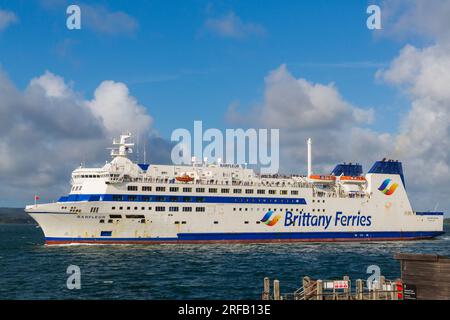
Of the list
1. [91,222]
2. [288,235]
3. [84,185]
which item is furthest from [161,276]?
[288,235]

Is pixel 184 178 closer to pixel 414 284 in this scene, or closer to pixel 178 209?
pixel 178 209

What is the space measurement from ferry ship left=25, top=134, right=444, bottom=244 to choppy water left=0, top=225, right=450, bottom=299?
2500mm

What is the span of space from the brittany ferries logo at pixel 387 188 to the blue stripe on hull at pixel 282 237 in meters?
6.22

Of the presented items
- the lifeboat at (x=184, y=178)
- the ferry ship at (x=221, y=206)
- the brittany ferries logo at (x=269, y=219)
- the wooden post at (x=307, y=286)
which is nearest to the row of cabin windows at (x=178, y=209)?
the ferry ship at (x=221, y=206)

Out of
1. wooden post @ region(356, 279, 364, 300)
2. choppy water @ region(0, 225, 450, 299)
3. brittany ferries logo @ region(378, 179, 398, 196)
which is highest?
brittany ferries logo @ region(378, 179, 398, 196)

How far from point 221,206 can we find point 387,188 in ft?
96.8

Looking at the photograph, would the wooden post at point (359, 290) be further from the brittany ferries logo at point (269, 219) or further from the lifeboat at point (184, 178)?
the brittany ferries logo at point (269, 219)

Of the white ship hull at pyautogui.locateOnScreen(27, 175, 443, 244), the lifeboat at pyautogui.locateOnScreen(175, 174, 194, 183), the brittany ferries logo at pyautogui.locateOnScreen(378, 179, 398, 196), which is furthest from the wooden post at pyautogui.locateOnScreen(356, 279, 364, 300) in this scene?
the brittany ferries logo at pyautogui.locateOnScreen(378, 179, 398, 196)

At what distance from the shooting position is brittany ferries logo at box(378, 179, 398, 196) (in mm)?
77938

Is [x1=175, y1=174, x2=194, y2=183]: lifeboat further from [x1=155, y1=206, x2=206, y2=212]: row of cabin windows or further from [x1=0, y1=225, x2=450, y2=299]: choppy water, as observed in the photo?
[x1=0, y1=225, x2=450, y2=299]: choppy water

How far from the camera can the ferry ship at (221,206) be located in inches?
2296

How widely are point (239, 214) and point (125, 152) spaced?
1680 cm

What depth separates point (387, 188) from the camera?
78.4 m
